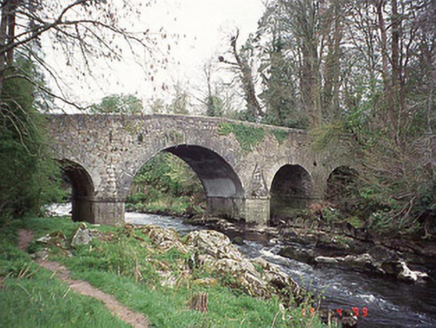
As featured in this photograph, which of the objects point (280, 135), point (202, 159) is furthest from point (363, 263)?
point (202, 159)

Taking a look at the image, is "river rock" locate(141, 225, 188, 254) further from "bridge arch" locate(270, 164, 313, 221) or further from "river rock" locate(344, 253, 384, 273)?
"bridge arch" locate(270, 164, 313, 221)

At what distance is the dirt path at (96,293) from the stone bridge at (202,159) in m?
3.57

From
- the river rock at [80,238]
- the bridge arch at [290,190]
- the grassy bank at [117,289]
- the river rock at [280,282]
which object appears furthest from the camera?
the bridge arch at [290,190]

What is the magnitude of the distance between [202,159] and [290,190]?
605 centimetres

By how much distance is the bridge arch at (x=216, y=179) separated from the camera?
13.7 m

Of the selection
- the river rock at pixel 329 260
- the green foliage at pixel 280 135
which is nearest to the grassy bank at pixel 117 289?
the river rock at pixel 329 260

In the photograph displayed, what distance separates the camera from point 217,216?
16.1 meters

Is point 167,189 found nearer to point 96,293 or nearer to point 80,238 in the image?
point 80,238

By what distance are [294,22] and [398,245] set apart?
1240 cm

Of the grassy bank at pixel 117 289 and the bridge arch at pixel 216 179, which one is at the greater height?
the bridge arch at pixel 216 179

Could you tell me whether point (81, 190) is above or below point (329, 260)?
above

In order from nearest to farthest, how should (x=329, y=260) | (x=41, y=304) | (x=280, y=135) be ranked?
(x=41, y=304)
(x=329, y=260)
(x=280, y=135)

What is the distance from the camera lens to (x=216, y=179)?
51.4ft

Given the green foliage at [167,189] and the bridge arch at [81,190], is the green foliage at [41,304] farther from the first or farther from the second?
the green foliage at [167,189]
